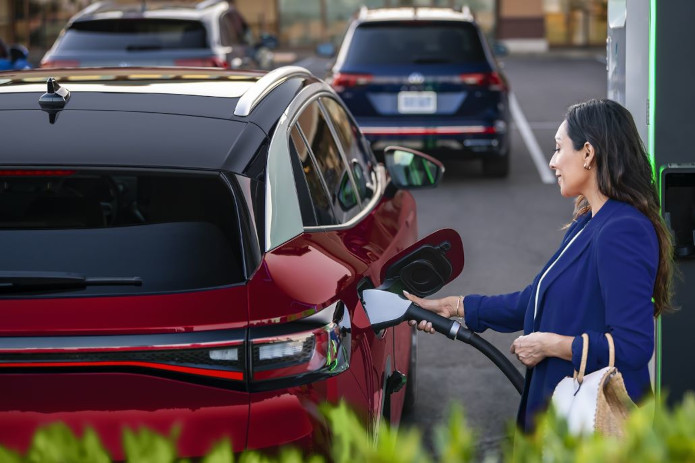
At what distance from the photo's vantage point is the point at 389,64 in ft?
43.0

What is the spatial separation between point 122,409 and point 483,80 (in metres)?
10.2

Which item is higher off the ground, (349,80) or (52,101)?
(52,101)

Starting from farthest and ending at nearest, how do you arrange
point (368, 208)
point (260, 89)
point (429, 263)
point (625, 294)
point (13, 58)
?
point (13, 58), point (368, 208), point (260, 89), point (429, 263), point (625, 294)

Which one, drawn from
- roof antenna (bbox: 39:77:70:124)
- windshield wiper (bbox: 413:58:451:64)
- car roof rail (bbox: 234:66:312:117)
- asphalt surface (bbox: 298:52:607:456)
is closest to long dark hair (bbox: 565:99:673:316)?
car roof rail (bbox: 234:66:312:117)

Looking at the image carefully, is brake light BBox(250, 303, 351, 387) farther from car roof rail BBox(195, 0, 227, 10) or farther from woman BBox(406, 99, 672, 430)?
car roof rail BBox(195, 0, 227, 10)

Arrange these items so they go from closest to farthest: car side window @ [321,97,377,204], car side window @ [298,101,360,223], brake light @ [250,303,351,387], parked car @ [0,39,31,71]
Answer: brake light @ [250,303,351,387] → car side window @ [298,101,360,223] → car side window @ [321,97,377,204] → parked car @ [0,39,31,71]

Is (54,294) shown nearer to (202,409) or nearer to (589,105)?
(202,409)

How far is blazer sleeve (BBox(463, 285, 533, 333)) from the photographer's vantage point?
12.5ft

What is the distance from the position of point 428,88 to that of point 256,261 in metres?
9.70

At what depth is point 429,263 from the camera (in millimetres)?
3523

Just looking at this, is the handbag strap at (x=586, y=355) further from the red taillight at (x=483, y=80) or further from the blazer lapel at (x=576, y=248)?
the red taillight at (x=483, y=80)

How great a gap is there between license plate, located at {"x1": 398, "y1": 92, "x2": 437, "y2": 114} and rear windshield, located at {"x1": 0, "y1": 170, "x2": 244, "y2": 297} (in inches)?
372

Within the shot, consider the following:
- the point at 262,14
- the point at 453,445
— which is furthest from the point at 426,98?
the point at 262,14

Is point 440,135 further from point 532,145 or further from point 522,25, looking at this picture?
point 522,25
